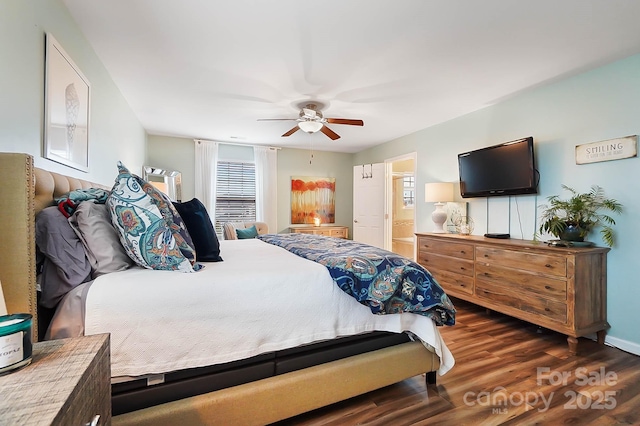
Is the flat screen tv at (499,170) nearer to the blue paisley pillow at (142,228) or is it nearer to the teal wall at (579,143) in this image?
the teal wall at (579,143)

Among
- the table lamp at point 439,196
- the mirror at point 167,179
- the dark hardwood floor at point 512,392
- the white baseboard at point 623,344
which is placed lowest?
the dark hardwood floor at point 512,392

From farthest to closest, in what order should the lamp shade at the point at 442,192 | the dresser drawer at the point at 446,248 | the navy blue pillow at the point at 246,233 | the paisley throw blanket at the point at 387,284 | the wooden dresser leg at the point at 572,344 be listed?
the navy blue pillow at the point at 246,233, the lamp shade at the point at 442,192, the dresser drawer at the point at 446,248, the wooden dresser leg at the point at 572,344, the paisley throw blanket at the point at 387,284

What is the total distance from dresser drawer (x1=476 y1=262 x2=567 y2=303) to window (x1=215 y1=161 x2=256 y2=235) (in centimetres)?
408

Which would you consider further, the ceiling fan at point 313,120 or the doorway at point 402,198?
the doorway at point 402,198

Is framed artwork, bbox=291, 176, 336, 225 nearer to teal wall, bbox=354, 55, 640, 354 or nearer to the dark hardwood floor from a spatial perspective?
teal wall, bbox=354, 55, 640, 354

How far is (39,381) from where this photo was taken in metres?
0.64

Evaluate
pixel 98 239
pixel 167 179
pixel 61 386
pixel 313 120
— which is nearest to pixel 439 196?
pixel 313 120

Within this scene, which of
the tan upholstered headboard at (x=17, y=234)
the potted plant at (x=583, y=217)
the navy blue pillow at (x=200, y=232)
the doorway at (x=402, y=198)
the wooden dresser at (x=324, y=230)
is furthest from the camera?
the doorway at (x=402, y=198)

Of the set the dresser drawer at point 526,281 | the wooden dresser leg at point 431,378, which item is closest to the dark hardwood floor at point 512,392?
the wooden dresser leg at point 431,378

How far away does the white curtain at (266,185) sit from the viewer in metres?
5.53

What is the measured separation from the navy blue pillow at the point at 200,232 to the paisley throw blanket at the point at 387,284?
612 mm

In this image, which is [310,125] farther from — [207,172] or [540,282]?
[540,282]

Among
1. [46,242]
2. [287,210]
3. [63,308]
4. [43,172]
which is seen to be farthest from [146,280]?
[287,210]

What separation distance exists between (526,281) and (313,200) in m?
4.15
